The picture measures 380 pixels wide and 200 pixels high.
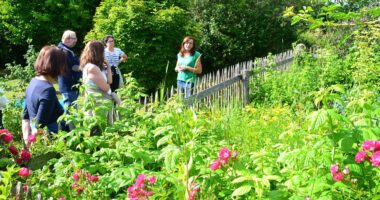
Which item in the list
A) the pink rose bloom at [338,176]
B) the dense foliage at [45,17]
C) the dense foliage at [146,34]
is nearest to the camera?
the pink rose bloom at [338,176]

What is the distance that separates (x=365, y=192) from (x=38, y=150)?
79.1 inches

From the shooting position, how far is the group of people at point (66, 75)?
3600 millimetres

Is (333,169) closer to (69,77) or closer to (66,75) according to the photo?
(66,75)

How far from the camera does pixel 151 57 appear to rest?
9906mm

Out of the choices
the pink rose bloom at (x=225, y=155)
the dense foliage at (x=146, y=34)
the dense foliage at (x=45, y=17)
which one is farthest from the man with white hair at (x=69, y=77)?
the dense foliage at (x=45, y=17)

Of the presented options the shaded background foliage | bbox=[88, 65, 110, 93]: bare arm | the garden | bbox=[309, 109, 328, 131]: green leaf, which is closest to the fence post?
the shaded background foliage

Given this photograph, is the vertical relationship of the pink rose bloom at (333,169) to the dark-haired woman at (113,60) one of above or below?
below

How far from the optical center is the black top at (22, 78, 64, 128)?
3570mm

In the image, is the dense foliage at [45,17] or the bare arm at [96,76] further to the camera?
the dense foliage at [45,17]

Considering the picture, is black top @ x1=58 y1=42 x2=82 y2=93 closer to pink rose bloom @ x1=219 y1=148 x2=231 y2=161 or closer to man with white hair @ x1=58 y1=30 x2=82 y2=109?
man with white hair @ x1=58 y1=30 x2=82 y2=109

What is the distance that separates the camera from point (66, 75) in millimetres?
5215

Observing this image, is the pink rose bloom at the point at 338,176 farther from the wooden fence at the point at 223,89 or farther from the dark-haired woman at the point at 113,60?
the dark-haired woman at the point at 113,60

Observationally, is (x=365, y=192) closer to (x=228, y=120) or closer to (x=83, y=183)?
(x=83, y=183)

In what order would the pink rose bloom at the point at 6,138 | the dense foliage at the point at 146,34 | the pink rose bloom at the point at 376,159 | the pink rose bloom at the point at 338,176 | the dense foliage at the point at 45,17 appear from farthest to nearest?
the dense foliage at the point at 45,17, the dense foliage at the point at 146,34, the pink rose bloom at the point at 6,138, the pink rose bloom at the point at 338,176, the pink rose bloom at the point at 376,159
